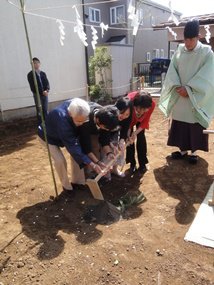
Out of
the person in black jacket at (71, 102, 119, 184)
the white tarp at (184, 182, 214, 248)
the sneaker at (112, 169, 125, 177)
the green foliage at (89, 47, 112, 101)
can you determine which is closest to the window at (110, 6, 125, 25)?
the green foliage at (89, 47, 112, 101)

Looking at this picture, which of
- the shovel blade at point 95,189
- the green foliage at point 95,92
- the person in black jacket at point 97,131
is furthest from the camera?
the green foliage at point 95,92

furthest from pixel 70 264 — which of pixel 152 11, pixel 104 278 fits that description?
pixel 152 11

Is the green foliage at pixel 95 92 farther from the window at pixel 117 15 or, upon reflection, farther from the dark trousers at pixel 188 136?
the window at pixel 117 15

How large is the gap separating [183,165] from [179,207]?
3.69 ft

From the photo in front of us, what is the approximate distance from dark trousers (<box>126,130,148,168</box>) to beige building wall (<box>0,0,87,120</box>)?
4.61m

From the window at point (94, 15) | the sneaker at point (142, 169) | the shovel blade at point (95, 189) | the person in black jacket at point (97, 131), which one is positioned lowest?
the sneaker at point (142, 169)

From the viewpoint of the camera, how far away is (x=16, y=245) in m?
2.47

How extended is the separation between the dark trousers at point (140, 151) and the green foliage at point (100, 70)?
6620 millimetres

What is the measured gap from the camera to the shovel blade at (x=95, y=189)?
9.37 feet

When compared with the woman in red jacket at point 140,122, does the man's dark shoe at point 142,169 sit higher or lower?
lower

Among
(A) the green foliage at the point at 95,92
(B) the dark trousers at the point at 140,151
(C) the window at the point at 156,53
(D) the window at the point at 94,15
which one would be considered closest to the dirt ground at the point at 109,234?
(B) the dark trousers at the point at 140,151

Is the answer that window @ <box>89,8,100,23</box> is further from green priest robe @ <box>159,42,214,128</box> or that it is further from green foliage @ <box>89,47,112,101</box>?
green priest robe @ <box>159,42,214,128</box>

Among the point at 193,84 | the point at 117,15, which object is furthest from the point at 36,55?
the point at 117,15

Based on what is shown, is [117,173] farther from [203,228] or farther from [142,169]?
[203,228]
